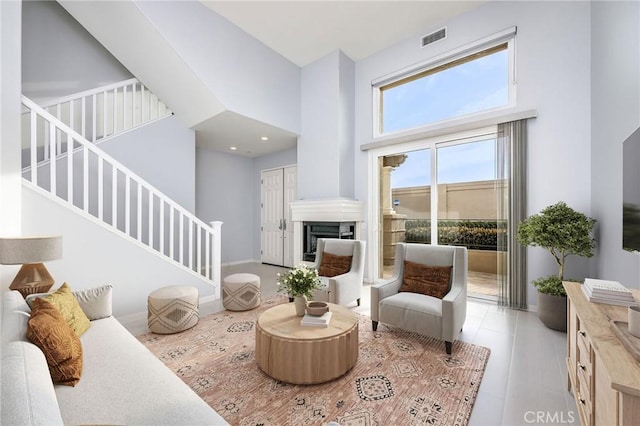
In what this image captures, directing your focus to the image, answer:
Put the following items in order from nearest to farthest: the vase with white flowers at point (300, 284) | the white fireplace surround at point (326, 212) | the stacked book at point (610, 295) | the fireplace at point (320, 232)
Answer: the stacked book at point (610, 295)
the vase with white flowers at point (300, 284)
the white fireplace surround at point (326, 212)
the fireplace at point (320, 232)

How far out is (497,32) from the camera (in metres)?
3.57

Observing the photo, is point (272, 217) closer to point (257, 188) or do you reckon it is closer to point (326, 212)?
point (257, 188)

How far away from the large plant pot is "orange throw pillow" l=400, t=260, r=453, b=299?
1.10 meters

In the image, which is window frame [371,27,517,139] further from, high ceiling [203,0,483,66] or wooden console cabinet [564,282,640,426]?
wooden console cabinet [564,282,640,426]

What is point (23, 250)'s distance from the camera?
73.6 inches

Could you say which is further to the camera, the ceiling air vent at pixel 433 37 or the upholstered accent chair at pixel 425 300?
the ceiling air vent at pixel 433 37

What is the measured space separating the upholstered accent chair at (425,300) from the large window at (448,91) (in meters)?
2.31

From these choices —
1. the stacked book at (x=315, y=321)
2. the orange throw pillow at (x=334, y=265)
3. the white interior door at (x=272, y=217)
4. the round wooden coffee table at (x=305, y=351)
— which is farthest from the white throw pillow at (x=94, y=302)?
the white interior door at (x=272, y=217)

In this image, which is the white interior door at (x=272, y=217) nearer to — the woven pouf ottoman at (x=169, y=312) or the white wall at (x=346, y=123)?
the white wall at (x=346, y=123)

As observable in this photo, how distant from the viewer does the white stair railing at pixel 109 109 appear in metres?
3.82

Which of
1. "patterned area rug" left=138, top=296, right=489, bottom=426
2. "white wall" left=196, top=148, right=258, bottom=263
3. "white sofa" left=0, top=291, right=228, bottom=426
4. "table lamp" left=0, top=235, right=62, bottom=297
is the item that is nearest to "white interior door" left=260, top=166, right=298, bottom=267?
"white wall" left=196, top=148, right=258, bottom=263

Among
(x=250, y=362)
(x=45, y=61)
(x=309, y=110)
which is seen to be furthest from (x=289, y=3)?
(x=250, y=362)

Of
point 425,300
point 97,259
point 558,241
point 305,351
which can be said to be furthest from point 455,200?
point 97,259

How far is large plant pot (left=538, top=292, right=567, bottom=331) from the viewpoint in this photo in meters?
2.70
